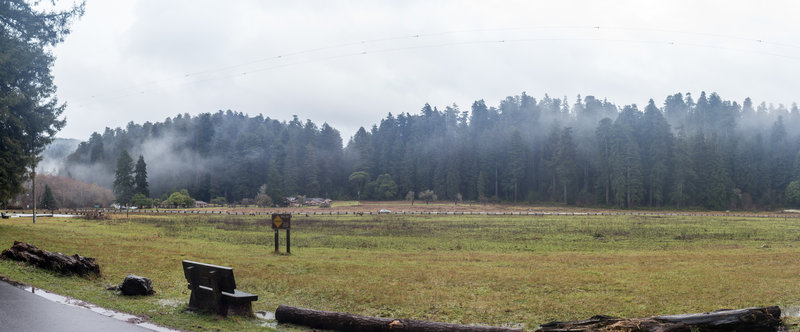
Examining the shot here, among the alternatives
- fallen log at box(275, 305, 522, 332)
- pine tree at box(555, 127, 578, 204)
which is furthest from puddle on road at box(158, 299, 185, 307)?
pine tree at box(555, 127, 578, 204)

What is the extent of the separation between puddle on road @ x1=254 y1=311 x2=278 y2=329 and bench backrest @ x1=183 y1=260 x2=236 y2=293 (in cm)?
81

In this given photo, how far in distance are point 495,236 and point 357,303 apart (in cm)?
2346

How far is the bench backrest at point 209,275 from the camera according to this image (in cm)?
875

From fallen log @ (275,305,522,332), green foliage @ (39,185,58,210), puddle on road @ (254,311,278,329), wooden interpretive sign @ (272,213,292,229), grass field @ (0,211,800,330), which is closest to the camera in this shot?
fallen log @ (275,305,522,332)

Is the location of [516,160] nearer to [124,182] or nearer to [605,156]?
[605,156]

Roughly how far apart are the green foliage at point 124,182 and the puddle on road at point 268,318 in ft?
345

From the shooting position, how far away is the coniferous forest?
96.8m

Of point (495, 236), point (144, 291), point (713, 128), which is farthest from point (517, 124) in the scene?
point (144, 291)

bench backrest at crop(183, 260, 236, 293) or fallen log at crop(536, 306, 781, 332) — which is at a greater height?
bench backrest at crop(183, 260, 236, 293)

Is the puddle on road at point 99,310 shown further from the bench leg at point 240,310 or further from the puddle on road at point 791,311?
the puddle on road at point 791,311

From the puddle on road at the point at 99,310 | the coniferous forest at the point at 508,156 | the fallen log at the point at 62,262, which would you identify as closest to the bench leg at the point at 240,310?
the puddle on road at the point at 99,310

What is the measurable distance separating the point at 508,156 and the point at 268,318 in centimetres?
11193

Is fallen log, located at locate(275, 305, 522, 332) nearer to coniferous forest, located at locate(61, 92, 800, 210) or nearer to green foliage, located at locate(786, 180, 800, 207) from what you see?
coniferous forest, located at locate(61, 92, 800, 210)

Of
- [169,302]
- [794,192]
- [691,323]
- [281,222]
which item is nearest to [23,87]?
[281,222]
